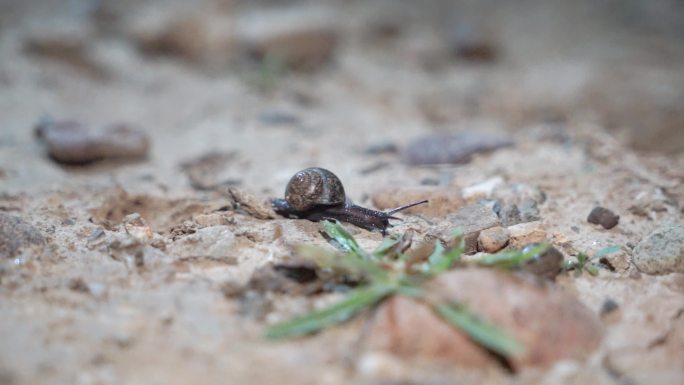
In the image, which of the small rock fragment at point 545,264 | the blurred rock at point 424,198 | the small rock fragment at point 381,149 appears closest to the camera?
the small rock fragment at point 545,264

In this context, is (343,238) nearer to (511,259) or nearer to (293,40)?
(511,259)

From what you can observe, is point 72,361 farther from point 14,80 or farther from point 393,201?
point 14,80

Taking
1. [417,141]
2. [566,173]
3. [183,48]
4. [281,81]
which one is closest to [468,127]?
[417,141]

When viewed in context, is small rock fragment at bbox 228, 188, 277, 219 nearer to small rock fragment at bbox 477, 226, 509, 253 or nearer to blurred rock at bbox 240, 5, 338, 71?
small rock fragment at bbox 477, 226, 509, 253

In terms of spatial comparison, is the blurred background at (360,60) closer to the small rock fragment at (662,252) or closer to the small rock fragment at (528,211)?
the small rock fragment at (528,211)

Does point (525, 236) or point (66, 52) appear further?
point (66, 52)

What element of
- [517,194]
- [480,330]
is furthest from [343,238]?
Result: [517,194]

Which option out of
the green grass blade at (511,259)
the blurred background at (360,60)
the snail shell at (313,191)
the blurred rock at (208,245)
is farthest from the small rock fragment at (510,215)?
the blurred background at (360,60)
